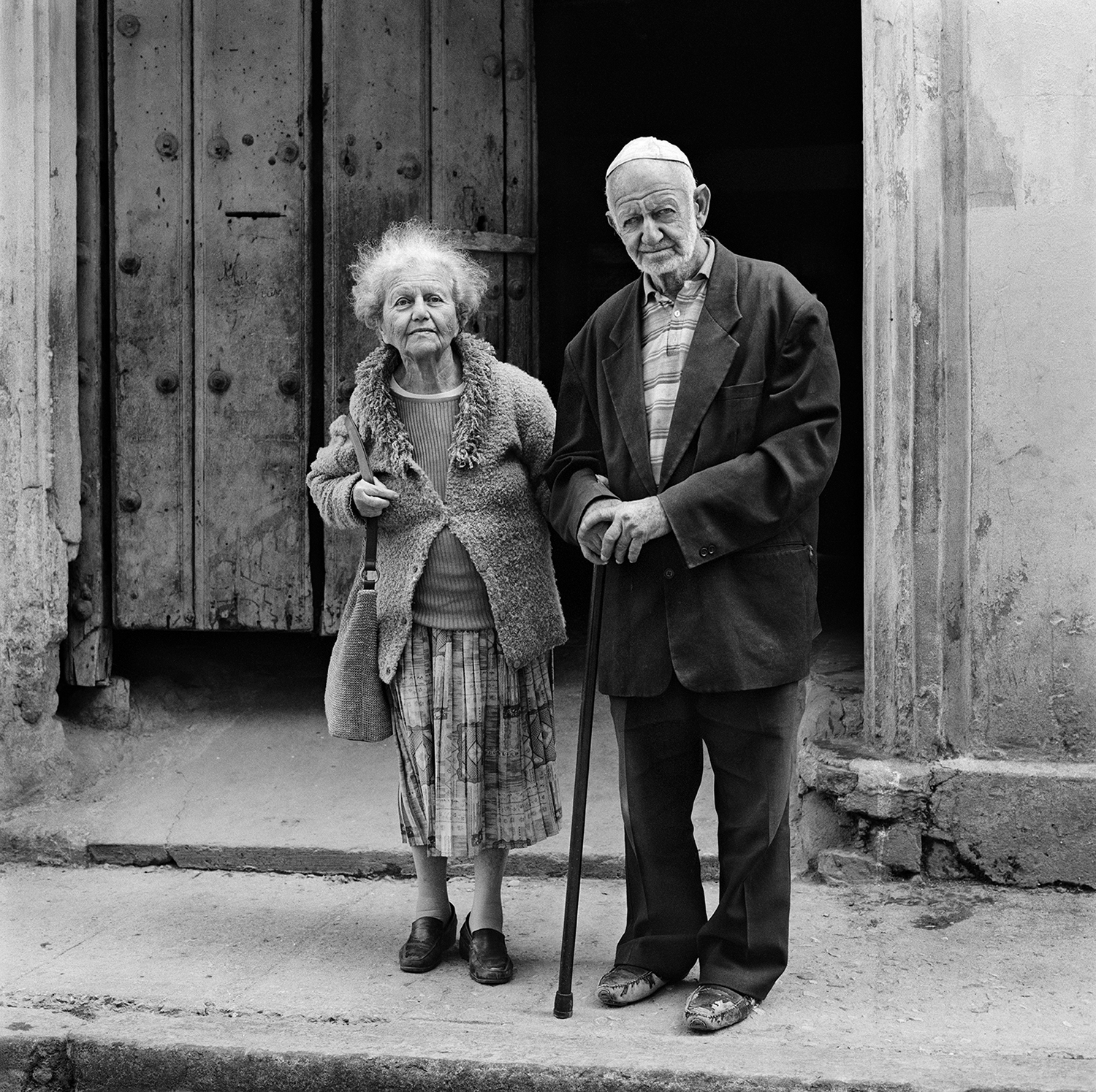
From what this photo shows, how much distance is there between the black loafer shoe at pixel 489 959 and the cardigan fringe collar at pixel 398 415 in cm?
112

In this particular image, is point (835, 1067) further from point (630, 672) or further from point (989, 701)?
point (989, 701)

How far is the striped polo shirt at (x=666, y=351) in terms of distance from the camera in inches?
115

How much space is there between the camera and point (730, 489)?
2.78 m

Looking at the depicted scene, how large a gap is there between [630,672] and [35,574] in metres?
2.26

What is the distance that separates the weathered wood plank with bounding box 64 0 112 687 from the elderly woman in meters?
1.66

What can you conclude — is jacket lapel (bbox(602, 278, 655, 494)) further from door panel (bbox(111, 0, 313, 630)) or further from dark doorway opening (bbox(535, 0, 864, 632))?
dark doorway opening (bbox(535, 0, 864, 632))

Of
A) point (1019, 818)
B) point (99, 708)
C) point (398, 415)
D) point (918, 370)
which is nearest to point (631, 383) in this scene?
point (398, 415)

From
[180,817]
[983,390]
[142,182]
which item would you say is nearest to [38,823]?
[180,817]

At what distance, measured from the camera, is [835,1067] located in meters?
2.65

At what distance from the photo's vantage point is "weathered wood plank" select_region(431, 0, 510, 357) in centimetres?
468

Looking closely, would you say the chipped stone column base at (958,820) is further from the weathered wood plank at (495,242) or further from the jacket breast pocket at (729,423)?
the weathered wood plank at (495,242)

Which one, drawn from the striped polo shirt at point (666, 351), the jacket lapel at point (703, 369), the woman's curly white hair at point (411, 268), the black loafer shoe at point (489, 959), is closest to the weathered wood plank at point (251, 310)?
the woman's curly white hair at point (411, 268)

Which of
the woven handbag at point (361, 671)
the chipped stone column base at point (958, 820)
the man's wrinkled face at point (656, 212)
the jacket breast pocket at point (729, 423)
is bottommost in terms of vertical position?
the chipped stone column base at point (958, 820)

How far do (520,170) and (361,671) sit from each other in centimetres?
223
